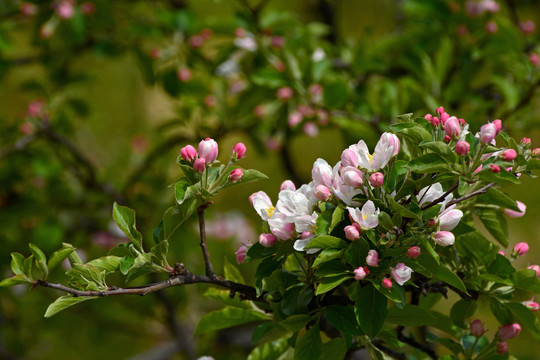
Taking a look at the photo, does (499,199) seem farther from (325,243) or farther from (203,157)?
(203,157)

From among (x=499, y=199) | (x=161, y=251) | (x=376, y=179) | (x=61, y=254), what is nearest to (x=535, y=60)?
(x=499, y=199)

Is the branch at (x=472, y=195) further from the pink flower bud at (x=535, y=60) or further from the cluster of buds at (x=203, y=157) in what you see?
the pink flower bud at (x=535, y=60)

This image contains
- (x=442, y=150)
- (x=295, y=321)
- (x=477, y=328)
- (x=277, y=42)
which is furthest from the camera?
(x=277, y=42)

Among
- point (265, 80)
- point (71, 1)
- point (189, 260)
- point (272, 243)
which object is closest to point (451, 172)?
point (272, 243)

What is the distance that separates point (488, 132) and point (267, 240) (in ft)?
0.94

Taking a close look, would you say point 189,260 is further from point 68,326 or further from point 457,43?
point 457,43

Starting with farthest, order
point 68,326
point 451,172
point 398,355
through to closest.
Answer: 1. point 68,326
2. point 398,355
3. point 451,172

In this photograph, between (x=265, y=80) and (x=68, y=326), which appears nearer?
(x=265, y=80)

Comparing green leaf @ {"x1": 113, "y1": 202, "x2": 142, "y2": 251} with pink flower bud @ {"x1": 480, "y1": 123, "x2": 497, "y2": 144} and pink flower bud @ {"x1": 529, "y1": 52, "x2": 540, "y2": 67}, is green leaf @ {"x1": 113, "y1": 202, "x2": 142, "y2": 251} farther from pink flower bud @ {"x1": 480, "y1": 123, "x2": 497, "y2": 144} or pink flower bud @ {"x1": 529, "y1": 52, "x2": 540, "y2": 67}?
pink flower bud @ {"x1": 529, "y1": 52, "x2": 540, "y2": 67}

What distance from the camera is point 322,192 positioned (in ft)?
2.33

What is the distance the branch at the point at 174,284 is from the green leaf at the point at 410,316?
0.17m

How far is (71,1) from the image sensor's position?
1.76 m

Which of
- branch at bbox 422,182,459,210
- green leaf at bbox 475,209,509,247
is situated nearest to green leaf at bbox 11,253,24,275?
branch at bbox 422,182,459,210

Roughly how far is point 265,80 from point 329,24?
2.98ft
